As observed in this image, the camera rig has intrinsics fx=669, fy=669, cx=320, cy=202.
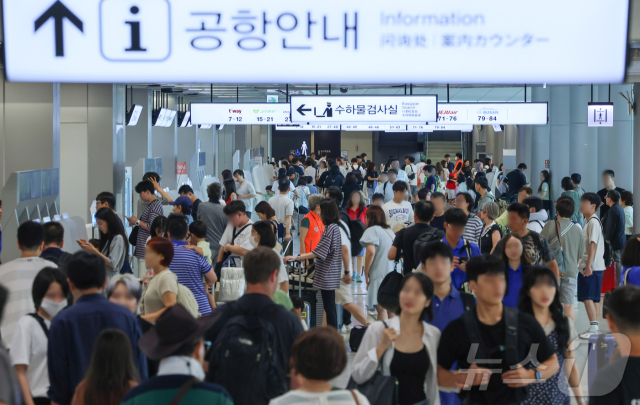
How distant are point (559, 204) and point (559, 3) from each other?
9.47 ft

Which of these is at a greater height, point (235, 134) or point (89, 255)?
point (235, 134)

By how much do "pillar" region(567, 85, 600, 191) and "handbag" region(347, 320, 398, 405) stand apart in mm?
11745

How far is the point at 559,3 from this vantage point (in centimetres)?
343

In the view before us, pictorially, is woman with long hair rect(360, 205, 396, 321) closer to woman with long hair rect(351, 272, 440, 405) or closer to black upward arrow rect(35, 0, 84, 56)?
woman with long hair rect(351, 272, 440, 405)

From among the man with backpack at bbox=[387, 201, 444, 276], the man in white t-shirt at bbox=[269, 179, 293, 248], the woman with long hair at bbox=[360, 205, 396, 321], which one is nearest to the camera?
the man with backpack at bbox=[387, 201, 444, 276]

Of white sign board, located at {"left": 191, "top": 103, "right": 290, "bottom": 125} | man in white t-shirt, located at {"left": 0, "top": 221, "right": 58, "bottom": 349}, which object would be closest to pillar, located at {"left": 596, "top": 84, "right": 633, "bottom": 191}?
white sign board, located at {"left": 191, "top": 103, "right": 290, "bottom": 125}

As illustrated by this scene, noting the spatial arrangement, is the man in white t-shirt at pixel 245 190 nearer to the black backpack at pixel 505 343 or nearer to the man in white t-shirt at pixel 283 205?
the man in white t-shirt at pixel 283 205

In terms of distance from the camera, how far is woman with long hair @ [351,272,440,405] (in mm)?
2861

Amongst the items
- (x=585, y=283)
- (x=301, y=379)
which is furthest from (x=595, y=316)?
(x=301, y=379)

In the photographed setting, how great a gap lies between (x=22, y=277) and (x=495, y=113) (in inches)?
372

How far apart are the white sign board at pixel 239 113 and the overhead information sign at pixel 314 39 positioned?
8428 millimetres

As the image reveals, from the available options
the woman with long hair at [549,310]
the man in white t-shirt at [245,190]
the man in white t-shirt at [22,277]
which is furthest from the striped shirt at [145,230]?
the woman with long hair at [549,310]

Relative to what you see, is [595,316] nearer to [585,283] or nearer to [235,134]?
[585,283]

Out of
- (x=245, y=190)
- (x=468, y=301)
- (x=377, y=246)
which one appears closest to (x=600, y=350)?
(x=468, y=301)
